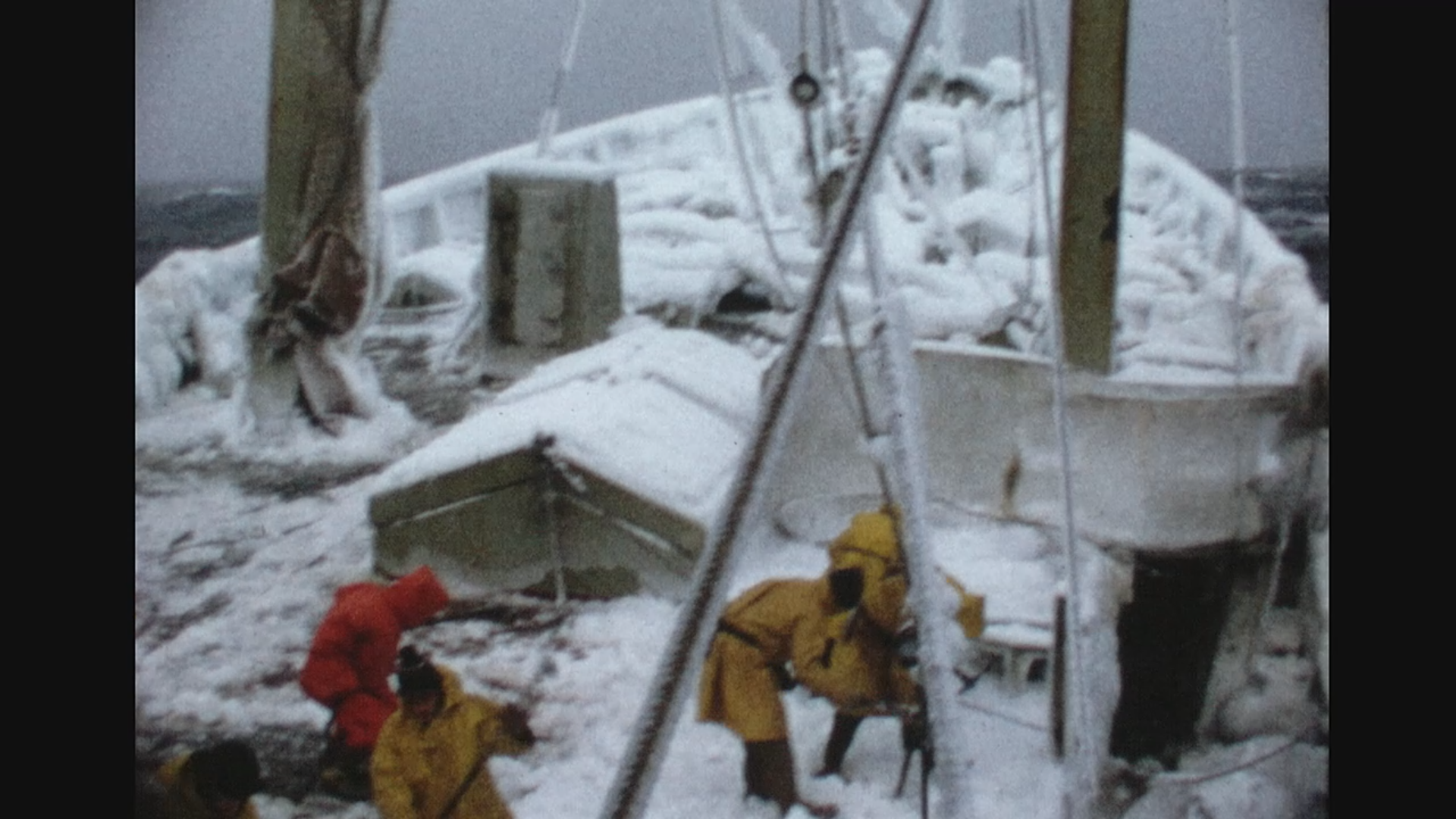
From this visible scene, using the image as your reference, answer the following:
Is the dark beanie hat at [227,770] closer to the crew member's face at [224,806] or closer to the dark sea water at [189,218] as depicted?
the crew member's face at [224,806]

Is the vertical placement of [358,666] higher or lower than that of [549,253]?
lower

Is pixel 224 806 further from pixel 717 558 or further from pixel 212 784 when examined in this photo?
pixel 717 558

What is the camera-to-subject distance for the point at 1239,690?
13.0 feet

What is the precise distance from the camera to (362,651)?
2.85 metres

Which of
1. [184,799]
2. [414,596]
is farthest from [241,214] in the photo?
[184,799]

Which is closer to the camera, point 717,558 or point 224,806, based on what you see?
point 717,558

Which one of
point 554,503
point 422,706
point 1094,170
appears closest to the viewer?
point 422,706

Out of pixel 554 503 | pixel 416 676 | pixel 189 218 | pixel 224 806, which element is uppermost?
pixel 189 218

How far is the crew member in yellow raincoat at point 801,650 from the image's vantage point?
2.81m

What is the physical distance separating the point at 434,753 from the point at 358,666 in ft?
1.93

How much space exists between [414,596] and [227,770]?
2.42 feet

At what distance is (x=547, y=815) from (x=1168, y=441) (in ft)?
8.12

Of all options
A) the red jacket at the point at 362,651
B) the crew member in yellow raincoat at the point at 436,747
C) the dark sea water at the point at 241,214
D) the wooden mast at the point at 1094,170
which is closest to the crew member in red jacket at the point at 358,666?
the red jacket at the point at 362,651

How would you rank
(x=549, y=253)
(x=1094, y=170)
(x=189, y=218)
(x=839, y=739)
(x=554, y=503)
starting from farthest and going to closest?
1. (x=549, y=253)
2. (x=189, y=218)
3. (x=554, y=503)
4. (x=1094, y=170)
5. (x=839, y=739)
